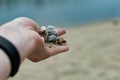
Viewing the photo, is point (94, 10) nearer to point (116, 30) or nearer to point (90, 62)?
point (116, 30)

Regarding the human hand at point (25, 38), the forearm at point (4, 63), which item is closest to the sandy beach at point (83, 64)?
the human hand at point (25, 38)

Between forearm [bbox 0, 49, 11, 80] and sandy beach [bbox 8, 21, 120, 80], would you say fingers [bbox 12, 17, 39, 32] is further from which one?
sandy beach [bbox 8, 21, 120, 80]

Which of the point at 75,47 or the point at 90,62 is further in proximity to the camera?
the point at 75,47

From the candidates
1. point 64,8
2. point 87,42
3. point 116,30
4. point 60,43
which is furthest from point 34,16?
point 60,43

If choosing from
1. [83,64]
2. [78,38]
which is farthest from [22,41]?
[78,38]

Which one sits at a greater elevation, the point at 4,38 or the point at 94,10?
the point at 4,38

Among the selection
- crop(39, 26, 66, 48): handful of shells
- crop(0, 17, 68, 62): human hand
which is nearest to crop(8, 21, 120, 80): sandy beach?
crop(39, 26, 66, 48): handful of shells

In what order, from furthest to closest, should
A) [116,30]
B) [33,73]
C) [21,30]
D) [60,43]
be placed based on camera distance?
[116,30]
[33,73]
[60,43]
[21,30]
